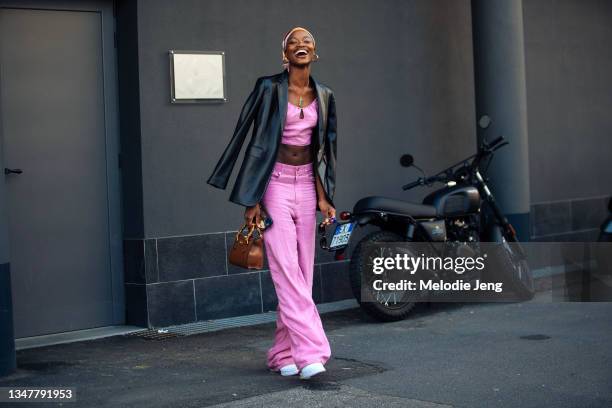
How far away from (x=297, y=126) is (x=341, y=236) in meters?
1.34

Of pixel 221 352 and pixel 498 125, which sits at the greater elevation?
pixel 498 125

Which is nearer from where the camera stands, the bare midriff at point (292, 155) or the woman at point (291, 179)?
the woman at point (291, 179)

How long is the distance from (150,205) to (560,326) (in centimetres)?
327

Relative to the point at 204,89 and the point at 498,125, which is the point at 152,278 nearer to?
the point at 204,89

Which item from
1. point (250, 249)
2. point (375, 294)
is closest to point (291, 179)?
point (250, 249)

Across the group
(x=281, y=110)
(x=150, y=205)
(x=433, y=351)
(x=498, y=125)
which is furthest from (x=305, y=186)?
(x=498, y=125)

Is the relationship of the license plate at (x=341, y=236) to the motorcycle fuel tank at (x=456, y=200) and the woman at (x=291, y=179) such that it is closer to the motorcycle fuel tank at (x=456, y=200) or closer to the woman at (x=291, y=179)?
the woman at (x=291, y=179)

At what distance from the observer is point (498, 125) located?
1015 centimetres

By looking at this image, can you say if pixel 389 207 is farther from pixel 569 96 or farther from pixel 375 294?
pixel 569 96

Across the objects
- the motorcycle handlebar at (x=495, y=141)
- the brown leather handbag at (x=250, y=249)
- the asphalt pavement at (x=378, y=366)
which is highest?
the motorcycle handlebar at (x=495, y=141)

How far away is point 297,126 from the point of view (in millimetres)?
6352

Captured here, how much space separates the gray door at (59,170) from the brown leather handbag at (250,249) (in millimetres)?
2256

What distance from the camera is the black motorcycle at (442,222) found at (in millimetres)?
8211

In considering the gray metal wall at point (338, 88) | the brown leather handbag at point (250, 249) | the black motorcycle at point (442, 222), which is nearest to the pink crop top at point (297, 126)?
the brown leather handbag at point (250, 249)
